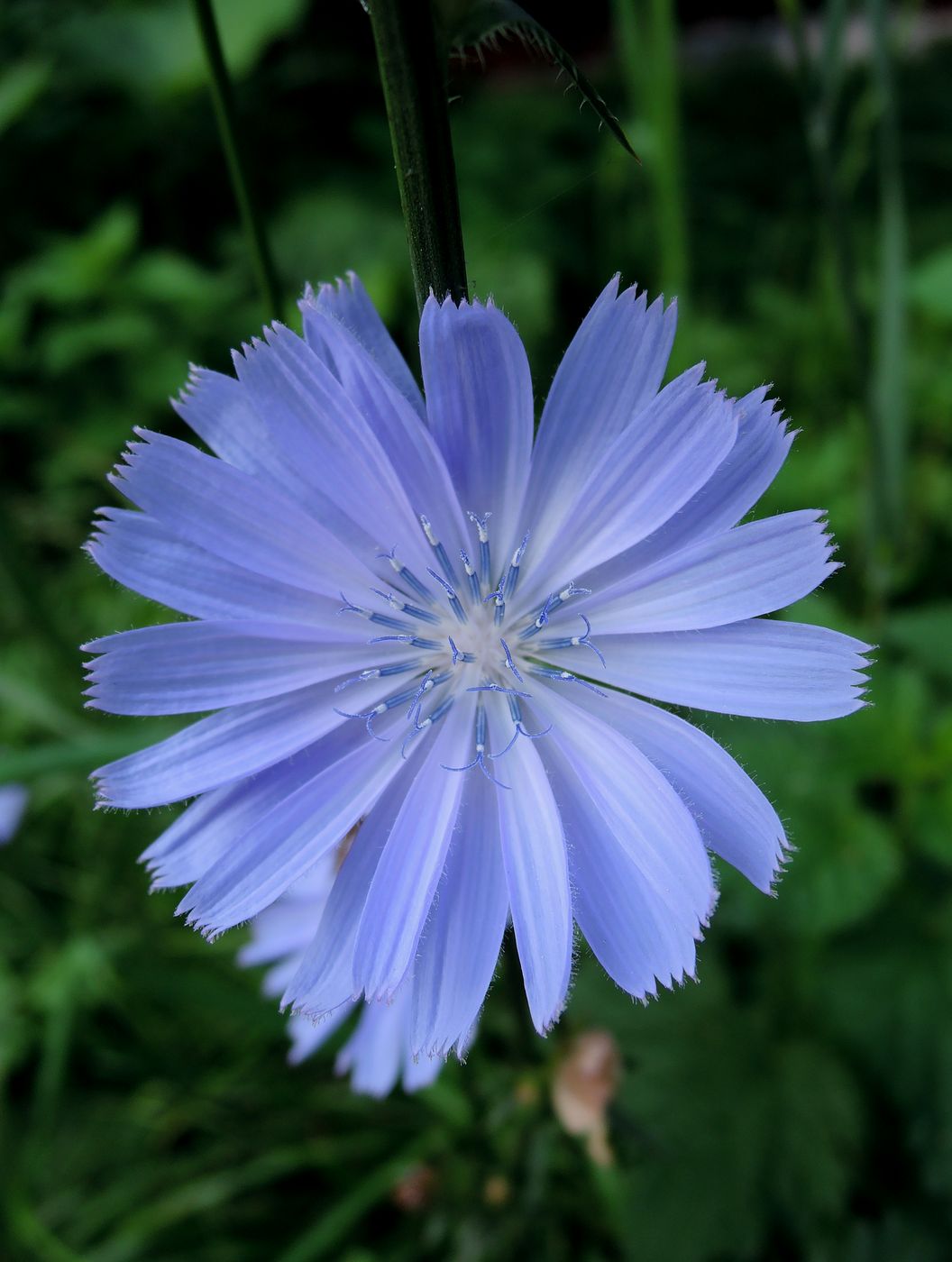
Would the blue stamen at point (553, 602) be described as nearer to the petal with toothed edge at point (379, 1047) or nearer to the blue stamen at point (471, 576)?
the blue stamen at point (471, 576)

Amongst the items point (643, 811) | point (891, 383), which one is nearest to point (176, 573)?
point (643, 811)

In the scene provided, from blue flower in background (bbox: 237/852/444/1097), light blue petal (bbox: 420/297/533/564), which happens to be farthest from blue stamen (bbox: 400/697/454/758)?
blue flower in background (bbox: 237/852/444/1097)

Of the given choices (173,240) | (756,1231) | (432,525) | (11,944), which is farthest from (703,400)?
(173,240)

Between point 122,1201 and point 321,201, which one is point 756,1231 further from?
point 321,201

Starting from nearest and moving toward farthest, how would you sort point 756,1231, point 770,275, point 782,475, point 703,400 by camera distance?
point 703,400
point 756,1231
point 782,475
point 770,275

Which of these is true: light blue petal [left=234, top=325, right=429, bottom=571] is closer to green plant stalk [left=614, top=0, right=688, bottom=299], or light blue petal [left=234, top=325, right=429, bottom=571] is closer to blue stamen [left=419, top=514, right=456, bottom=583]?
blue stamen [left=419, top=514, right=456, bottom=583]

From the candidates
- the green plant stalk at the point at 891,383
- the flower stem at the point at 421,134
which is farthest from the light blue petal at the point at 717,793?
the green plant stalk at the point at 891,383
